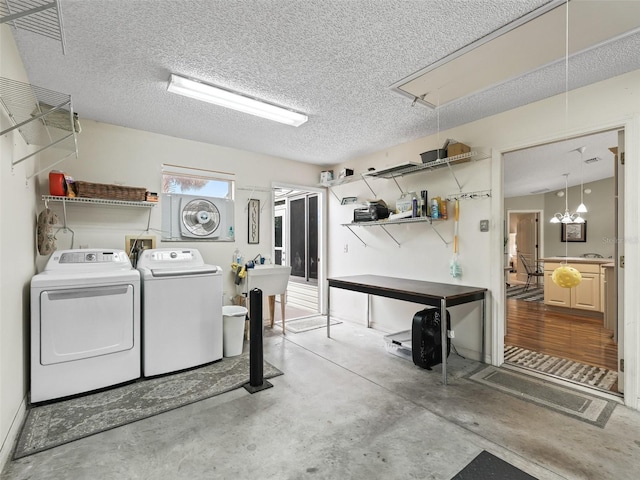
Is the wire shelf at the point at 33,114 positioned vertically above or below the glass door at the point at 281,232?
above

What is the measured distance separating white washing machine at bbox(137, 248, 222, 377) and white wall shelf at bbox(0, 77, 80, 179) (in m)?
1.24

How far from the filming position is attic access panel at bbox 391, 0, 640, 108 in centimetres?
167

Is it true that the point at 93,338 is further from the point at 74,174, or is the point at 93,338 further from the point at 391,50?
the point at 391,50

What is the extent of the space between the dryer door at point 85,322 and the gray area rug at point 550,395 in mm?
3059

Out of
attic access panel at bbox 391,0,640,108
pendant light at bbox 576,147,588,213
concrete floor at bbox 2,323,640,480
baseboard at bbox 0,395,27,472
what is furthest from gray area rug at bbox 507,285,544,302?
baseboard at bbox 0,395,27,472

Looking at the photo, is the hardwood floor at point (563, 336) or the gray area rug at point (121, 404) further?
the hardwood floor at point (563, 336)

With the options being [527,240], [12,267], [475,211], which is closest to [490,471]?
[475,211]

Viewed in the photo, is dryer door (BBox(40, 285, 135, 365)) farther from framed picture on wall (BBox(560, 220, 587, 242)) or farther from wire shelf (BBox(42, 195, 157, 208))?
framed picture on wall (BBox(560, 220, 587, 242))

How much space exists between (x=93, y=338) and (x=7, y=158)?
142 centimetres

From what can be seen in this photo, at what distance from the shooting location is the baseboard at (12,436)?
5.58 feet

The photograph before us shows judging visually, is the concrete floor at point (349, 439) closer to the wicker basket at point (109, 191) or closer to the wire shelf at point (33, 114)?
the wire shelf at point (33, 114)

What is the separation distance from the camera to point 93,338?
8.09ft

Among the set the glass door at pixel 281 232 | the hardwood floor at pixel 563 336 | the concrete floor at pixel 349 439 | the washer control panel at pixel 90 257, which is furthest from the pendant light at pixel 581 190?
the washer control panel at pixel 90 257

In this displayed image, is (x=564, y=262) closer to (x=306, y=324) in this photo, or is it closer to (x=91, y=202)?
(x=306, y=324)
